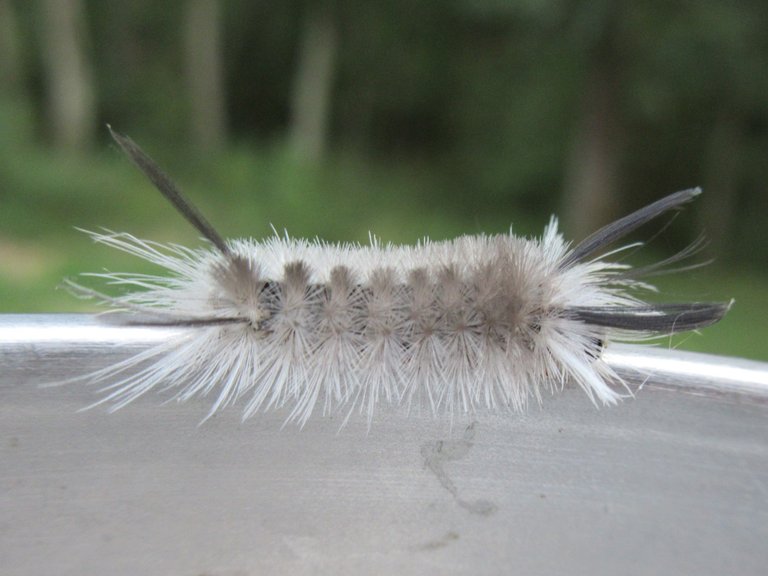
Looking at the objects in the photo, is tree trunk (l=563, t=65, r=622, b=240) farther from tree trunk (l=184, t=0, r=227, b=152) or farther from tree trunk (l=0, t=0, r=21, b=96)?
tree trunk (l=0, t=0, r=21, b=96)

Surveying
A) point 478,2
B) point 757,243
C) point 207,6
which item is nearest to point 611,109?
point 478,2

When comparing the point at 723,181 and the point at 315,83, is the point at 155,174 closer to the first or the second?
the point at 723,181

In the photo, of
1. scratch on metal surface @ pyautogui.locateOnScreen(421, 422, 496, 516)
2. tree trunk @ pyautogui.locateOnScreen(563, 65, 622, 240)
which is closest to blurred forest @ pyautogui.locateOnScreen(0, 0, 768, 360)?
tree trunk @ pyautogui.locateOnScreen(563, 65, 622, 240)

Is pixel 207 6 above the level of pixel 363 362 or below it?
above

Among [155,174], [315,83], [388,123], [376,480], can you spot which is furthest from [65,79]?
[376,480]

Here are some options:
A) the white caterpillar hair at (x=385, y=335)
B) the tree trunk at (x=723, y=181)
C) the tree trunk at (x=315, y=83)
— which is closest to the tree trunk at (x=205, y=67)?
the tree trunk at (x=315, y=83)

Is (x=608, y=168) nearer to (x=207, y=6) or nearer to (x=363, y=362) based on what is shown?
(x=207, y=6)
